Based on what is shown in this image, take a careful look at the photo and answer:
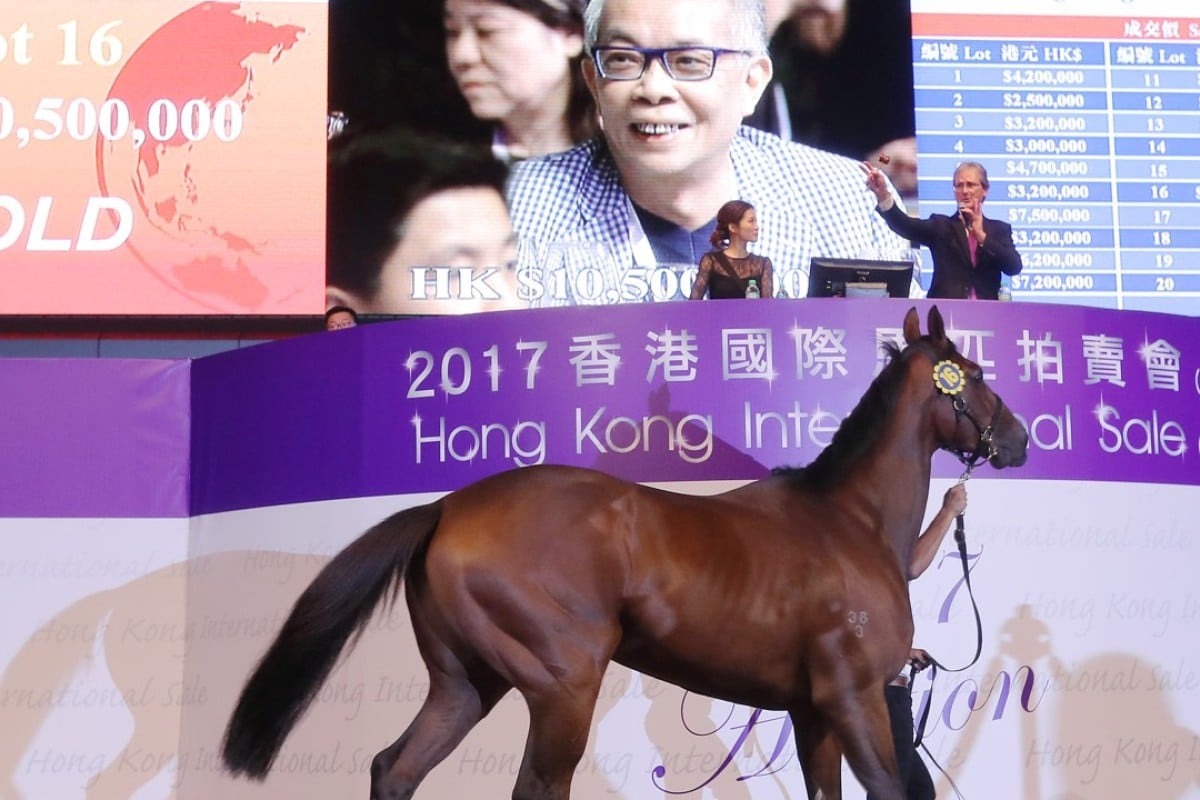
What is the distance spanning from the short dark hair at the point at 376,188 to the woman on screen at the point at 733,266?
9.64 feet

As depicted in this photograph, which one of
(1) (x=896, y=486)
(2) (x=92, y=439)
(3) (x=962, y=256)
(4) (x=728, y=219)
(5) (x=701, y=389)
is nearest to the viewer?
(1) (x=896, y=486)

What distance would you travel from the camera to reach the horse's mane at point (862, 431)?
14.6ft

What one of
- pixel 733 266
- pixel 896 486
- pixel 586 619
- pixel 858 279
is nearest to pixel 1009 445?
pixel 896 486

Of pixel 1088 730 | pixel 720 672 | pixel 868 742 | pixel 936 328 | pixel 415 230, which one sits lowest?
pixel 1088 730

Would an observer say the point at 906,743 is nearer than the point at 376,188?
Yes

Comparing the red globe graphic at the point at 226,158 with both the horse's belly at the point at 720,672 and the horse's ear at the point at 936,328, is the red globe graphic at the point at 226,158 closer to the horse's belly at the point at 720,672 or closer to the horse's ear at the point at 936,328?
the horse's ear at the point at 936,328

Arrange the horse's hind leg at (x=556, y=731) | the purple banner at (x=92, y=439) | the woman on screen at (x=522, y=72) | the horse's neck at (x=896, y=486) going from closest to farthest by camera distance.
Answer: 1. the horse's hind leg at (x=556, y=731)
2. the horse's neck at (x=896, y=486)
3. the purple banner at (x=92, y=439)
4. the woman on screen at (x=522, y=72)

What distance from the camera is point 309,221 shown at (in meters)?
8.83

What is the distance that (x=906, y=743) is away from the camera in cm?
472

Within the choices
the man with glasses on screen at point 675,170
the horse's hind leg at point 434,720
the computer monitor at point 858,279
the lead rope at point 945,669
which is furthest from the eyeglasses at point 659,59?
the horse's hind leg at point 434,720

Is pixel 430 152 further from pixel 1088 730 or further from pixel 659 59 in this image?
pixel 1088 730

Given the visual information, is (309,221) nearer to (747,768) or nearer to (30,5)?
(30,5)

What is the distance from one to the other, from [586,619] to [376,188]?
18.0 feet

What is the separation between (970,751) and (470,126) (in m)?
5.27
